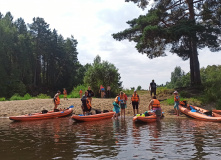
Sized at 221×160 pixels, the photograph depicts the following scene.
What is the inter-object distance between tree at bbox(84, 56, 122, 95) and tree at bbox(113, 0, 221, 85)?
467 centimetres

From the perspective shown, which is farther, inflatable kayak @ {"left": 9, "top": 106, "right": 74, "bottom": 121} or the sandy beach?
the sandy beach

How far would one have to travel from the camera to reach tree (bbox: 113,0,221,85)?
18.7 meters

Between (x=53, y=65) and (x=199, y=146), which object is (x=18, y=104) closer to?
(x=199, y=146)

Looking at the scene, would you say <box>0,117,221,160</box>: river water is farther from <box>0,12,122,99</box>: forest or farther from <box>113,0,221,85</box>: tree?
<box>0,12,122,99</box>: forest

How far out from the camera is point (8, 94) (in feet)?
118

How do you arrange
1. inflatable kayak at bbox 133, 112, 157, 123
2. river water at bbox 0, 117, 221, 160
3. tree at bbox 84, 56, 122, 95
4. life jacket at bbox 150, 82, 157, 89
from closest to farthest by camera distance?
1. river water at bbox 0, 117, 221, 160
2. inflatable kayak at bbox 133, 112, 157, 123
3. life jacket at bbox 150, 82, 157, 89
4. tree at bbox 84, 56, 122, 95

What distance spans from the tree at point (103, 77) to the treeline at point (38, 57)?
760 inches

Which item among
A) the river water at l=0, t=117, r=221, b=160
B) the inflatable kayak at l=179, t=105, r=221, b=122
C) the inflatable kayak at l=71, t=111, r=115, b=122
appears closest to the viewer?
the river water at l=0, t=117, r=221, b=160

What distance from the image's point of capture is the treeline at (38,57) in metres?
42.3

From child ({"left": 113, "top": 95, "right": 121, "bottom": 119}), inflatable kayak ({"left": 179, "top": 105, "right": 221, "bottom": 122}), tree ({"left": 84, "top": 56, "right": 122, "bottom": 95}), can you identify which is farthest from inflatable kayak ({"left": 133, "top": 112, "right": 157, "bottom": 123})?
tree ({"left": 84, "top": 56, "right": 122, "bottom": 95})

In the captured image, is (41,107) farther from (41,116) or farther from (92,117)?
(92,117)

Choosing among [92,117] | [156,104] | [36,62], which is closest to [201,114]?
[156,104]

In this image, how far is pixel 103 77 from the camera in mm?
26188

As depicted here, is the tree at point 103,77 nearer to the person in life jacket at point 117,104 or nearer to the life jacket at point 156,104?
the person in life jacket at point 117,104
